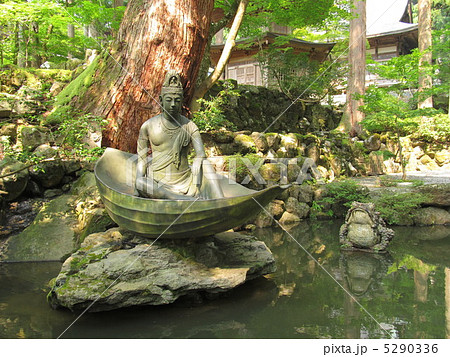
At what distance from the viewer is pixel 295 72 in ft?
47.5

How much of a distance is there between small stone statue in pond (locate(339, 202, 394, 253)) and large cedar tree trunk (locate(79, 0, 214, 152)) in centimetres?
427

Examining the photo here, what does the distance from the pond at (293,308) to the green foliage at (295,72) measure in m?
10.3

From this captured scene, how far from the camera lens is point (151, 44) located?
22.2 ft

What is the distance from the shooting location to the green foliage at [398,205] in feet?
24.7

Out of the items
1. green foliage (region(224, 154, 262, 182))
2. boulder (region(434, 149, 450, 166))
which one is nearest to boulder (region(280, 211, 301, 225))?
green foliage (region(224, 154, 262, 182))

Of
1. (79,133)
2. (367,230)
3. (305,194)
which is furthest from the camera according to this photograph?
(305,194)

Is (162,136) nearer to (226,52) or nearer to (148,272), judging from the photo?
(148,272)

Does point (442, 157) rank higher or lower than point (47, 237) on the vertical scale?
higher

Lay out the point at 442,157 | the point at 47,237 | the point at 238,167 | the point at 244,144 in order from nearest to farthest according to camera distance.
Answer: the point at 47,237 < the point at 238,167 < the point at 244,144 < the point at 442,157

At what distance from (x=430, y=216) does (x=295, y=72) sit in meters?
8.56

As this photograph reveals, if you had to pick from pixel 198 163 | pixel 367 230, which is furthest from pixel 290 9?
pixel 198 163

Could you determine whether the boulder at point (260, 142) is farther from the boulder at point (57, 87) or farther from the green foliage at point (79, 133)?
the boulder at point (57, 87)

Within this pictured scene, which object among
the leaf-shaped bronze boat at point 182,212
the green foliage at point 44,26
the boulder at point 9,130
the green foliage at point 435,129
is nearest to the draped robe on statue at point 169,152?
the leaf-shaped bronze boat at point 182,212

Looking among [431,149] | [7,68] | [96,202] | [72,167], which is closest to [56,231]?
[96,202]
